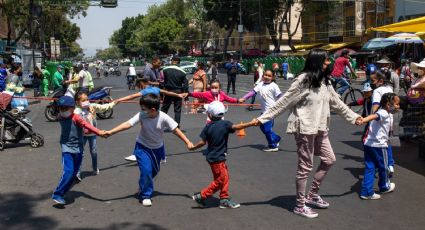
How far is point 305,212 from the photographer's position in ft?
16.9

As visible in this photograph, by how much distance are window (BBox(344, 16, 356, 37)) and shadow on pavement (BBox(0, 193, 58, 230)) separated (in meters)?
45.7

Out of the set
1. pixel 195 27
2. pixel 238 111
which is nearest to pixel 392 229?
pixel 238 111

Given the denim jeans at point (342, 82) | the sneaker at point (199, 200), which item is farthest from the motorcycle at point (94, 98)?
the sneaker at point (199, 200)

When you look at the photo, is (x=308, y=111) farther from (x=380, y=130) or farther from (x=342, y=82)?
(x=342, y=82)

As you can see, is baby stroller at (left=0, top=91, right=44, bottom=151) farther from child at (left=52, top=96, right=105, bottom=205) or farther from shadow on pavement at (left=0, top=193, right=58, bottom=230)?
child at (left=52, top=96, right=105, bottom=205)

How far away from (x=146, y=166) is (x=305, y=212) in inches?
74.0

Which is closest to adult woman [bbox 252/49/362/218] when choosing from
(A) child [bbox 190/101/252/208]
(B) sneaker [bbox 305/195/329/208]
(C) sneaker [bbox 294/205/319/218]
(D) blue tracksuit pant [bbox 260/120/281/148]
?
(C) sneaker [bbox 294/205/319/218]

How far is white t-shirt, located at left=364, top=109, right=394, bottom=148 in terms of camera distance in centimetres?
585

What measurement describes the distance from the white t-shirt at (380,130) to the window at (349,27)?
44203mm

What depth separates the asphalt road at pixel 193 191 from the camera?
5.04 m

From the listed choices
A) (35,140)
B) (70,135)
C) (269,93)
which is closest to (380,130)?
(269,93)

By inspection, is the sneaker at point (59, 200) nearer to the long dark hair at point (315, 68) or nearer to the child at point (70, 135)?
the child at point (70, 135)

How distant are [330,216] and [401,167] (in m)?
2.93

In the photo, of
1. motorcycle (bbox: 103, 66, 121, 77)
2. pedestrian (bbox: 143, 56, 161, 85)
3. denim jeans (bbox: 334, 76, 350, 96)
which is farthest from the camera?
motorcycle (bbox: 103, 66, 121, 77)
